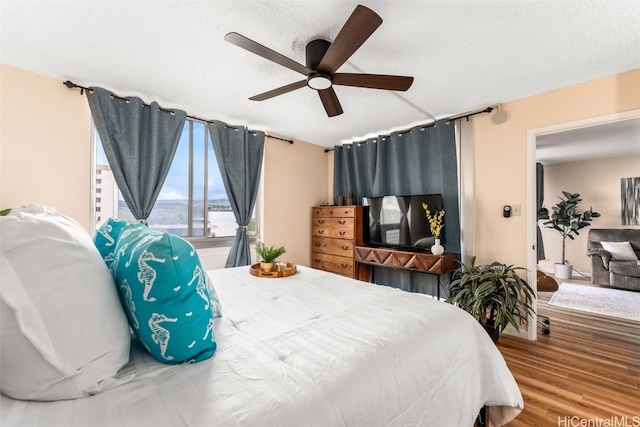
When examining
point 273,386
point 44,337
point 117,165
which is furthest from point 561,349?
point 117,165

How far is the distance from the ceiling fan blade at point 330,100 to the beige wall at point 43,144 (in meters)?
2.40

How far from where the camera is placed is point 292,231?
4477 mm

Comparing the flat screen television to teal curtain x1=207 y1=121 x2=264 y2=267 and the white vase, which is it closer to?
the white vase

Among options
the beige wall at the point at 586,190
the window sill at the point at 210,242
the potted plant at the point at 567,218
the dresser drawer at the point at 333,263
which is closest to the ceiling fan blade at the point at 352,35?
the window sill at the point at 210,242

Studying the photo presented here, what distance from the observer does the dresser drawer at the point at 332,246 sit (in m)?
4.14

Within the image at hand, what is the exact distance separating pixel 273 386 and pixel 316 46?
79.9 inches

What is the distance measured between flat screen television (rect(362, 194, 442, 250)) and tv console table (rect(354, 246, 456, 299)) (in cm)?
15

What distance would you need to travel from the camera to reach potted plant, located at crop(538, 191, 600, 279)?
18.1 feet

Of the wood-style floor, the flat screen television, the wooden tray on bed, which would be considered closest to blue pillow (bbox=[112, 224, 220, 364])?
the wooden tray on bed

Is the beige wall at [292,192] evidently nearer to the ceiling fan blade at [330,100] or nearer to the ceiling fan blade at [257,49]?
the ceiling fan blade at [330,100]

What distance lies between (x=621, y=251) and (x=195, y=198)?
6.86m

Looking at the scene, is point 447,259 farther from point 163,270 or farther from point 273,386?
point 163,270

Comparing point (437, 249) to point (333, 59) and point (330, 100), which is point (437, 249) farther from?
point (333, 59)

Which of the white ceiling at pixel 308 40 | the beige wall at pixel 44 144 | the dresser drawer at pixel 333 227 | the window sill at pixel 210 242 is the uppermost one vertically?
the white ceiling at pixel 308 40
